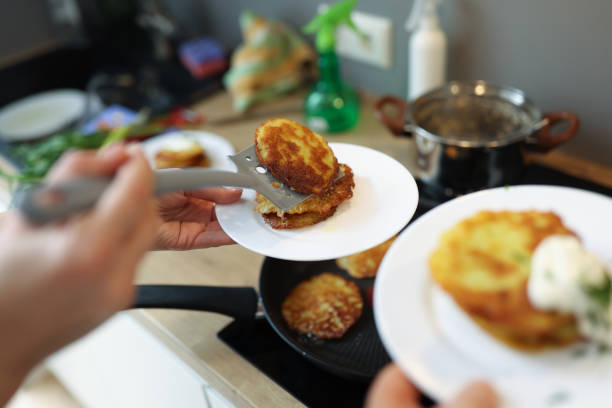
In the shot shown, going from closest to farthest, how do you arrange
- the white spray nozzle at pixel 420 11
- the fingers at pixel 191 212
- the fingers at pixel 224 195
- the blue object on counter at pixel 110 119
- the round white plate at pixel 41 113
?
the fingers at pixel 224 195, the fingers at pixel 191 212, the white spray nozzle at pixel 420 11, the blue object on counter at pixel 110 119, the round white plate at pixel 41 113

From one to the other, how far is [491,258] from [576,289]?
0.30 feet

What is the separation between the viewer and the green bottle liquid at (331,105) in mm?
1343

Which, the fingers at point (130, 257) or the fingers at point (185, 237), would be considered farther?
→ the fingers at point (185, 237)

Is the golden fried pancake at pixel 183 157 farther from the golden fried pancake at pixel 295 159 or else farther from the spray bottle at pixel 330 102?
the golden fried pancake at pixel 295 159

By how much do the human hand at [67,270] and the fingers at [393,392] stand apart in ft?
0.88

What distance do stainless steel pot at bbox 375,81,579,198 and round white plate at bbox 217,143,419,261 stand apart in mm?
232

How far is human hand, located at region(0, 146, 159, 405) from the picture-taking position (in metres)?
0.45

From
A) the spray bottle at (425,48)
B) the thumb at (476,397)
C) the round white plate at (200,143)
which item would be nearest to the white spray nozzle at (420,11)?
the spray bottle at (425,48)

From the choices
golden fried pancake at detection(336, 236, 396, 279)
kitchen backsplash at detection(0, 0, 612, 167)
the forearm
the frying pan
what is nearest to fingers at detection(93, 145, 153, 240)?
the forearm

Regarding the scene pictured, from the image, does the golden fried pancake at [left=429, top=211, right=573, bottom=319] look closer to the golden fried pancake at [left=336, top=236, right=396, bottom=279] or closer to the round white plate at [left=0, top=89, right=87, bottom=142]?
the golden fried pancake at [left=336, top=236, right=396, bottom=279]

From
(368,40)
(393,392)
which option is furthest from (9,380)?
(368,40)

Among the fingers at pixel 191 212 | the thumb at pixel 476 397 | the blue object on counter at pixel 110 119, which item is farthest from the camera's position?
the blue object on counter at pixel 110 119

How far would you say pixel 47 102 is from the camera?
1.80 metres

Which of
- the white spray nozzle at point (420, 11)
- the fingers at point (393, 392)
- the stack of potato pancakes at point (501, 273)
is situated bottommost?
the fingers at point (393, 392)
